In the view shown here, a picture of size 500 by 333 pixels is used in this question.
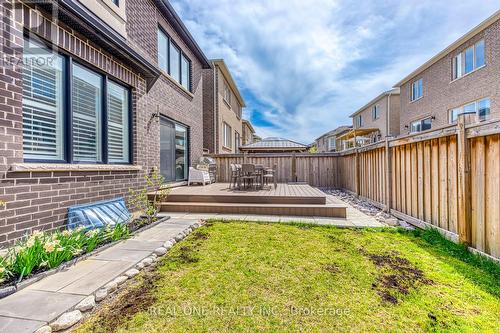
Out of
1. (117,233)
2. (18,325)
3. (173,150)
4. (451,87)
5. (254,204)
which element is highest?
(451,87)

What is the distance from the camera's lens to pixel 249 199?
6.79 meters

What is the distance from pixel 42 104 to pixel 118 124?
6.24 feet

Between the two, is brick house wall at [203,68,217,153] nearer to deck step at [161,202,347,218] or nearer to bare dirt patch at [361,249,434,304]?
deck step at [161,202,347,218]

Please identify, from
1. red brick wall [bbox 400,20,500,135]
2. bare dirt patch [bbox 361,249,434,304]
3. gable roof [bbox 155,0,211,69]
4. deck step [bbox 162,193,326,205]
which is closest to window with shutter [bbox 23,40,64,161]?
deck step [bbox 162,193,326,205]

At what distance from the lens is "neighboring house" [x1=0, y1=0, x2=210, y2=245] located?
329 cm

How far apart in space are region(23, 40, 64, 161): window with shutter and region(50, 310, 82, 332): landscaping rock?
8.77 feet

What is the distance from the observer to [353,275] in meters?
2.95

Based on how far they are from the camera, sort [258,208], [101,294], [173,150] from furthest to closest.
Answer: [173,150] → [258,208] → [101,294]

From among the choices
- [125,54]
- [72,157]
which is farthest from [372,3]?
[72,157]

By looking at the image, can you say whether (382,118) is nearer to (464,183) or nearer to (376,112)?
(376,112)

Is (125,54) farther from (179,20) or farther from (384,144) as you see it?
(384,144)

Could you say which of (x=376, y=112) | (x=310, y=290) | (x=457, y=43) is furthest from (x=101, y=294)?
(x=376, y=112)

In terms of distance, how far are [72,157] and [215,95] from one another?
10.2 m

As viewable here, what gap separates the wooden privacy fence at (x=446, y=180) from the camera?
3244mm
